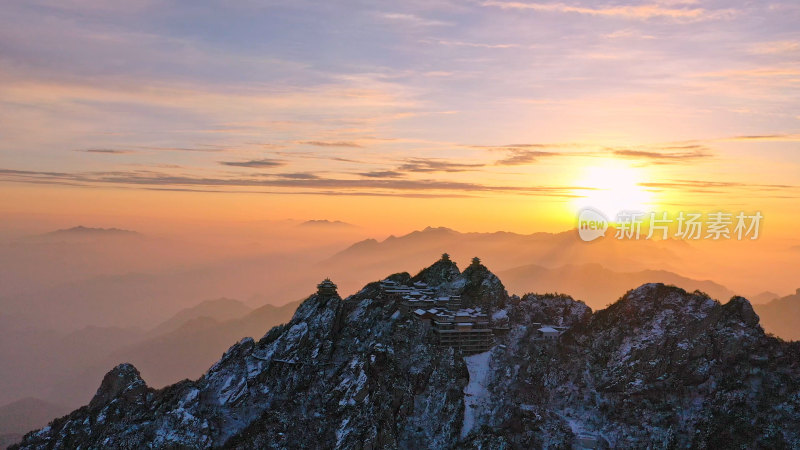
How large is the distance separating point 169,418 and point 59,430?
3564 cm

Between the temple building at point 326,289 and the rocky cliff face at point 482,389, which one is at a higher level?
the temple building at point 326,289

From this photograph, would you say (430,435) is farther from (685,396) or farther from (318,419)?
(685,396)

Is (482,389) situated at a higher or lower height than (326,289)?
lower

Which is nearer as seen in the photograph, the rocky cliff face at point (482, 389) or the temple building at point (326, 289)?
the rocky cliff face at point (482, 389)

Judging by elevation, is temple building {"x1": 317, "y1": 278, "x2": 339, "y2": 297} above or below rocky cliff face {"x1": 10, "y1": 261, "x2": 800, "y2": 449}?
above

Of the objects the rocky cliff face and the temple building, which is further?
the temple building

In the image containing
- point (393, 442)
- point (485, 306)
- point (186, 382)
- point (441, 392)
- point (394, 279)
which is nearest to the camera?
point (393, 442)

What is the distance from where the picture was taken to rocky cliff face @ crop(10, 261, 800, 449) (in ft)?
331

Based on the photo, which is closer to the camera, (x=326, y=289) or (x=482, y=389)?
(x=482, y=389)

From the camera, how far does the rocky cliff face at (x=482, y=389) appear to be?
331 feet

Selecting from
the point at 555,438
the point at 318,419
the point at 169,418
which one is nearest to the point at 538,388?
the point at 555,438

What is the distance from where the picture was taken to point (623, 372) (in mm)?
110688

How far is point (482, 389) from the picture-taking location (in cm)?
11469

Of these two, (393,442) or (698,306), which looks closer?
(393,442)
